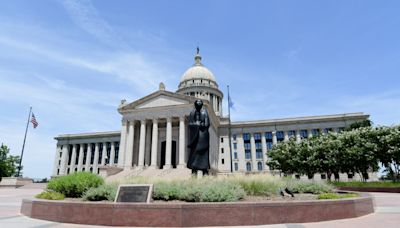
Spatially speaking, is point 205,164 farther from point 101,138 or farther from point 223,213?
point 101,138

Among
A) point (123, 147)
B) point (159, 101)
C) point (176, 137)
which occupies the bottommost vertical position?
point (123, 147)

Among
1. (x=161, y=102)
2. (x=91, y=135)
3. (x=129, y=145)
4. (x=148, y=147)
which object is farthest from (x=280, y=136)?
(x=91, y=135)

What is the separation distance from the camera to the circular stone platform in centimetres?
871

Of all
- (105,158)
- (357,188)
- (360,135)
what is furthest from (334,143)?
(105,158)

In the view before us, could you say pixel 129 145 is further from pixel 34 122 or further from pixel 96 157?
pixel 96 157

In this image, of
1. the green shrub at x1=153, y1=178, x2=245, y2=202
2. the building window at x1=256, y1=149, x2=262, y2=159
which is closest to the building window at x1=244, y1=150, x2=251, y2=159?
the building window at x1=256, y1=149, x2=262, y2=159

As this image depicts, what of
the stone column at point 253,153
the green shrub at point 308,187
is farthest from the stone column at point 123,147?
the green shrub at point 308,187

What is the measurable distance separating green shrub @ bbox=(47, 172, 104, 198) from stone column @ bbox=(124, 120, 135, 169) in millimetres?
33650

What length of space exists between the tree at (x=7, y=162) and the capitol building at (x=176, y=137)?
43.3 ft

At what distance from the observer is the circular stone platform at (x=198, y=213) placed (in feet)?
28.6

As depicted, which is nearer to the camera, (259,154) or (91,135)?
(259,154)

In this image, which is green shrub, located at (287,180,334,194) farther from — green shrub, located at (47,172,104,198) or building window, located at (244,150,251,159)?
building window, located at (244,150,251,159)

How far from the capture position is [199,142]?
14.8m

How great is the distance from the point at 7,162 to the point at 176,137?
46.9 meters
